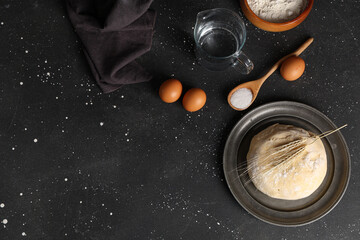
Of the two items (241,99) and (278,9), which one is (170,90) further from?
(278,9)

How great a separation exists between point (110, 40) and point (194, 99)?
0.32 meters

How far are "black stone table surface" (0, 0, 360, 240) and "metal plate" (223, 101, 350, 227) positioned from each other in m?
0.04

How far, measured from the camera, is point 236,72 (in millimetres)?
1132

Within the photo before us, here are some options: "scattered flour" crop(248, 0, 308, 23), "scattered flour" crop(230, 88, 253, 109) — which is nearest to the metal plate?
"scattered flour" crop(230, 88, 253, 109)

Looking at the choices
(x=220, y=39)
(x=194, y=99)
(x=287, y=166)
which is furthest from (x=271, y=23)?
(x=287, y=166)

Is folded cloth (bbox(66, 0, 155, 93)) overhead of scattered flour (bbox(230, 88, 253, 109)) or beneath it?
overhead

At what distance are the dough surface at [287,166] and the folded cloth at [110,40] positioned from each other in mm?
416

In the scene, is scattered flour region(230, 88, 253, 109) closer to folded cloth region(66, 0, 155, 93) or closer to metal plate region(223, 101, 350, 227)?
metal plate region(223, 101, 350, 227)

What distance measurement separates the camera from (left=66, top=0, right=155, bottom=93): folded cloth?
1.08 meters

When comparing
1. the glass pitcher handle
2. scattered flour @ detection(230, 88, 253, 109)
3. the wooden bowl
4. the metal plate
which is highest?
the wooden bowl

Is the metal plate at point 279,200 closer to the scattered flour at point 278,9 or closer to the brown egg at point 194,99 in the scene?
the brown egg at point 194,99

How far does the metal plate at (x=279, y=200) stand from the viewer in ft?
3.58

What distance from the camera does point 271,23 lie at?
41.9 inches

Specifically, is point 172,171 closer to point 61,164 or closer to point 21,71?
point 61,164
